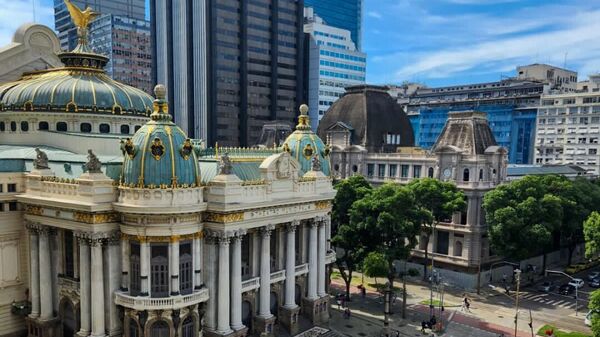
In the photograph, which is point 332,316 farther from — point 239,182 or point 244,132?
point 244,132

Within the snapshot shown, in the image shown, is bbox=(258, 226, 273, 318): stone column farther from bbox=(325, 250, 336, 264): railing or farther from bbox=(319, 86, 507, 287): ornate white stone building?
bbox=(319, 86, 507, 287): ornate white stone building

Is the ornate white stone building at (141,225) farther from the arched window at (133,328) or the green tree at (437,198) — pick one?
the green tree at (437,198)

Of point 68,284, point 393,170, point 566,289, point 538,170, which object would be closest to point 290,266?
point 68,284

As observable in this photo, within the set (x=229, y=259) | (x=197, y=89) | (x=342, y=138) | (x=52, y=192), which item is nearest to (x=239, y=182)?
(x=229, y=259)

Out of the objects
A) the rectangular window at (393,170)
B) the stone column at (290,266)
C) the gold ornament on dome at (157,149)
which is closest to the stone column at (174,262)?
the gold ornament on dome at (157,149)

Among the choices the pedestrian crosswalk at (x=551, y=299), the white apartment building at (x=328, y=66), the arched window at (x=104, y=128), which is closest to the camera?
the arched window at (x=104, y=128)

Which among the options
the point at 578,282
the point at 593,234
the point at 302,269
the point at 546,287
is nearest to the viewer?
the point at 302,269

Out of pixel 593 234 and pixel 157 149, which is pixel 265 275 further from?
pixel 593 234
